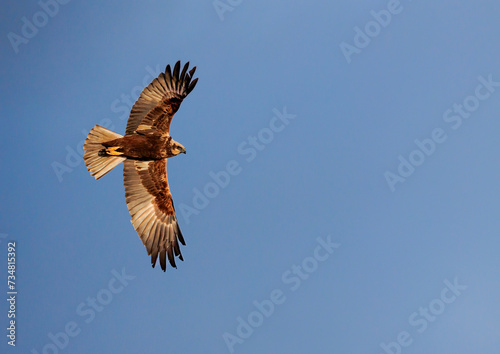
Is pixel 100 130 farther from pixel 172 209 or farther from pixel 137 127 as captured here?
pixel 172 209

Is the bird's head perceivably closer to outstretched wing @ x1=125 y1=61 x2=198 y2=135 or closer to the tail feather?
outstretched wing @ x1=125 y1=61 x2=198 y2=135

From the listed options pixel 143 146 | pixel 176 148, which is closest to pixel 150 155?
pixel 143 146

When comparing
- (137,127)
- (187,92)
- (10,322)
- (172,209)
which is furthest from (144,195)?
(10,322)

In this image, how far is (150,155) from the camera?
11.6 meters

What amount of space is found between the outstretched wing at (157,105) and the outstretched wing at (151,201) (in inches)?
36.4

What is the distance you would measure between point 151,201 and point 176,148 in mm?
1496

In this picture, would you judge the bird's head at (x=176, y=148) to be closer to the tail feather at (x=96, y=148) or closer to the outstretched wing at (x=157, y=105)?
the outstretched wing at (x=157, y=105)

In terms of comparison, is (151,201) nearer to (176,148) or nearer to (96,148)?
(176,148)

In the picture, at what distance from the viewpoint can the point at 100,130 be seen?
11.6 metres

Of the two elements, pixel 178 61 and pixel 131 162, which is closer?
pixel 178 61

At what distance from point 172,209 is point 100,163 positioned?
1.98 metres

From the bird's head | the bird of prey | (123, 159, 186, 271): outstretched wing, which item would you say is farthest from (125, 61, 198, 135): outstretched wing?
(123, 159, 186, 271): outstretched wing

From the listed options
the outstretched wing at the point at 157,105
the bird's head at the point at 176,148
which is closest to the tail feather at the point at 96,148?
the outstretched wing at the point at 157,105

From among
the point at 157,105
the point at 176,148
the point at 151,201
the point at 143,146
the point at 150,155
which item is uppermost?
the point at 157,105
